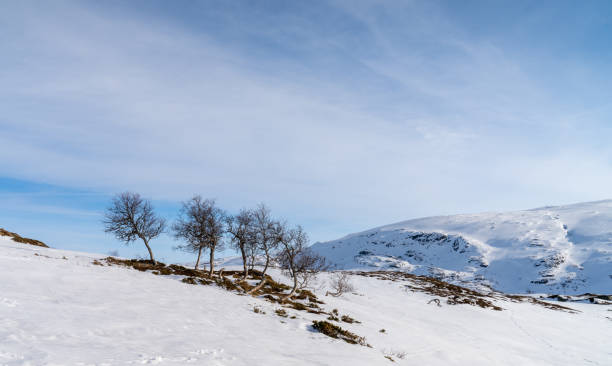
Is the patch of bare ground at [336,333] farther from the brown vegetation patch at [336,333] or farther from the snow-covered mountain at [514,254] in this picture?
the snow-covered mountain at [514,254]

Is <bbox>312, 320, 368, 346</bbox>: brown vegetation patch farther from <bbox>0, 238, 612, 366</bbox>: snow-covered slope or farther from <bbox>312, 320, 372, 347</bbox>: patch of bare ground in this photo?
<bbox>0, 238, 612, 366</bbox>: snow-covered slope

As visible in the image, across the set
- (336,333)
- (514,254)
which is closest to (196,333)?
(336,333)

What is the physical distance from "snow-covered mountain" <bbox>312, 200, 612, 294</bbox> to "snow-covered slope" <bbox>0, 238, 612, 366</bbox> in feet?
324

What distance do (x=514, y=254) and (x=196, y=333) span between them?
552 feet

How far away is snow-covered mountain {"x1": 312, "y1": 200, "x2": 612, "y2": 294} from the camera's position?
365 ft

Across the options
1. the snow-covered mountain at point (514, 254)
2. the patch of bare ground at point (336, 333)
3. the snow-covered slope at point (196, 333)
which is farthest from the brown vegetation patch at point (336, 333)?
→ the snow-covered mountain at point (514, 254)

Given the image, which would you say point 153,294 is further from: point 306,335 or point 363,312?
point 363,312

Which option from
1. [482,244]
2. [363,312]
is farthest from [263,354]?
[482,244]

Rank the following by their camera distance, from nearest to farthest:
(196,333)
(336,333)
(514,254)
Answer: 1. (196,333)
2. (336,333)
3. (514,254)

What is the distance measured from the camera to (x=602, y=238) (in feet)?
481

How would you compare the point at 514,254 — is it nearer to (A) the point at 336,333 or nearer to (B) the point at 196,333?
(A) the point at 336,333

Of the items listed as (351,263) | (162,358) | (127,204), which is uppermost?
(127,204)

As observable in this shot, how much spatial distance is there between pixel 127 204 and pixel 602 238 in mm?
198011

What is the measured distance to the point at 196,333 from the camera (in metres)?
10.3
